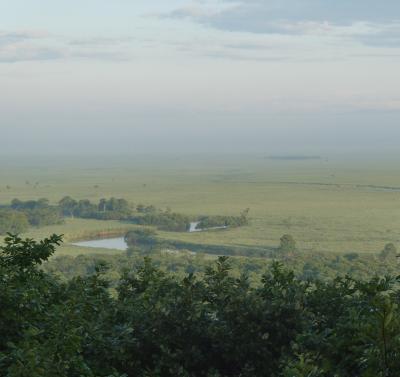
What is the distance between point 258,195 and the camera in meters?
129

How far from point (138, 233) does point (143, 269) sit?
7055 cm

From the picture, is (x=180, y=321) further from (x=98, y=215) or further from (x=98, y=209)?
(x=98, y=209)

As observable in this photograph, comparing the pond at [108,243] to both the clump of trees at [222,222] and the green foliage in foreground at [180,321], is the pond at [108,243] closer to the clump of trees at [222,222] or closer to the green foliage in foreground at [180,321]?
the clump of trees at [222,222]

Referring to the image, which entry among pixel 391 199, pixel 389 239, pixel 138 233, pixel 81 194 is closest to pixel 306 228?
pixel 389 239

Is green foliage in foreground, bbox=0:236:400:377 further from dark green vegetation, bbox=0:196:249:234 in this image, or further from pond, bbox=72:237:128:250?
dark green vegetation, bbox=0:196:249:234

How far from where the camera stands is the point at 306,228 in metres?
92.8

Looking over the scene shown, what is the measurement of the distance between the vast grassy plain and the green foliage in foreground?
57479 millimetres

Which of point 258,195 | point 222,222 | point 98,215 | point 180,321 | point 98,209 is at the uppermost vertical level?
point 180,321

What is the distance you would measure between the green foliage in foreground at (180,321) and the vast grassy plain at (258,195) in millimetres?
57479

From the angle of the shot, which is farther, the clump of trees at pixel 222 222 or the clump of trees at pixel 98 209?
the clump of trees at pixel 98 209

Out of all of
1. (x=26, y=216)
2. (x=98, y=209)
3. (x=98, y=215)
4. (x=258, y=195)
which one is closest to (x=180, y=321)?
(x=26, y=216)

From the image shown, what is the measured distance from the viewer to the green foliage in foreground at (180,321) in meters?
8.47

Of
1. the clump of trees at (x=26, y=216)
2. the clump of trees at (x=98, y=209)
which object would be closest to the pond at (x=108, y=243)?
the clump of trees at (x=26, y=216)

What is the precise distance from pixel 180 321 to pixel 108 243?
237ft
